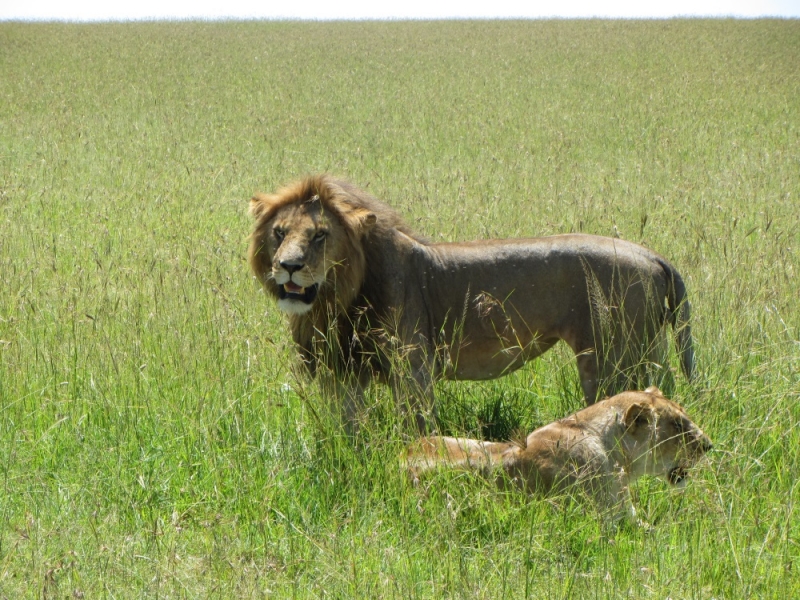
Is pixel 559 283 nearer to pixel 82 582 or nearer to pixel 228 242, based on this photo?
pixel 82 582

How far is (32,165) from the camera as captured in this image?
42.7 feet

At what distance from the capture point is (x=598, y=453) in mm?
3947

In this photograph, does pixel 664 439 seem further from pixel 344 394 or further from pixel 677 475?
pixel 344 394

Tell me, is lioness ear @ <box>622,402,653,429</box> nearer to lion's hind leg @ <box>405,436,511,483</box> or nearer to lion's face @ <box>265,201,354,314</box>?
lion's hind leg @ <box>405,436,511,483</box>

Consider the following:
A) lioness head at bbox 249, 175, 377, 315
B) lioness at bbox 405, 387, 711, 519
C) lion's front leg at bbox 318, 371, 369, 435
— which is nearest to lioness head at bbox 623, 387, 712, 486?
lioness at bbox 405, 387, 711, 519

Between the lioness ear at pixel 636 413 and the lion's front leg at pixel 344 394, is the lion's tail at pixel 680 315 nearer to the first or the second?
the lioness ear at pixel 636 413

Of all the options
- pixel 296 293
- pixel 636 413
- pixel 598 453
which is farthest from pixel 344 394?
pixel 636 413

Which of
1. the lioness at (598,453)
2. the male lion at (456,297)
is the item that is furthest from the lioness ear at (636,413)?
the male lion at (456,297)

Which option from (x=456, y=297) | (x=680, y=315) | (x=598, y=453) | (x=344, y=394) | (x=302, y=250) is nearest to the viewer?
(x=598, y=453)

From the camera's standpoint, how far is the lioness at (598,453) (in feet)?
12.8

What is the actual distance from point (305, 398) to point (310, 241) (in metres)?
0.77

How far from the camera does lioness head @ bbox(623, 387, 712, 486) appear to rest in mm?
3926

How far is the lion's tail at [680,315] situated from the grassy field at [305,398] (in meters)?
0.16

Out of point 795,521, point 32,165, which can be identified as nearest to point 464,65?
point 32,165
